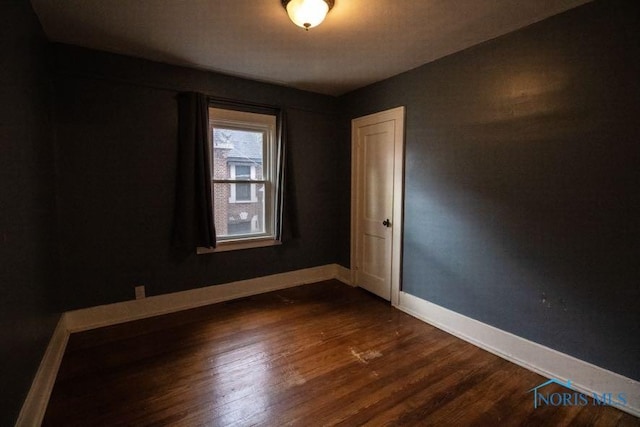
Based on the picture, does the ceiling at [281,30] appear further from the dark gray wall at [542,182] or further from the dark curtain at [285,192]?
the dark curtain at [285,192]

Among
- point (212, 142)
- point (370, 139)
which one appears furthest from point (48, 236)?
point (370, 139)

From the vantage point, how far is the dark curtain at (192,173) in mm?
2994

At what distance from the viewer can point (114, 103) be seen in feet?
8.91

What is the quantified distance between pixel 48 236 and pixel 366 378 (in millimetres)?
2554

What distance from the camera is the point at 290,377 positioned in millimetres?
2062

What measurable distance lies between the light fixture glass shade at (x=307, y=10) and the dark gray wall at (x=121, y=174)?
1571mm

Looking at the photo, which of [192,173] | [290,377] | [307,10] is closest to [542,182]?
[307,10]

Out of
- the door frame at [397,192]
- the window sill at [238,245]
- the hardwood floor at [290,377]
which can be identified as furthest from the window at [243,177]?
the door frame at [397,192]

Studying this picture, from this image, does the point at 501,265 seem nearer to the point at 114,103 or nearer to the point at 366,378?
the point at 366,378

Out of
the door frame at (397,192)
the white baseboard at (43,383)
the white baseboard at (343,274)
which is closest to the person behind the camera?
the white baseboard at (43,383)

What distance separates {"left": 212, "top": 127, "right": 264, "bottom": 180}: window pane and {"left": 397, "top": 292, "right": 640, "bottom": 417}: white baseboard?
2.39 metres

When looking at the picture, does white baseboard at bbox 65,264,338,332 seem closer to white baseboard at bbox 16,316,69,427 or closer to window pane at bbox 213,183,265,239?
white baseboard at bbox 16,316,69,427

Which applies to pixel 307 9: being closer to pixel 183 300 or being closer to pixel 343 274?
pixel 183 300

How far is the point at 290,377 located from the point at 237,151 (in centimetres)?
242
